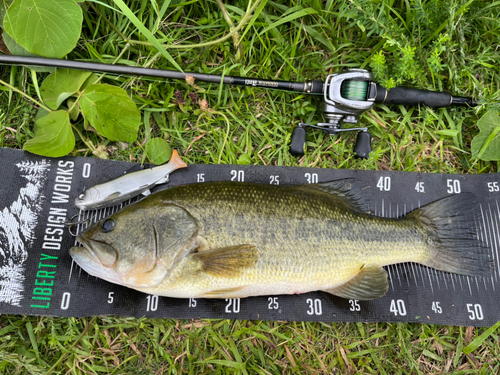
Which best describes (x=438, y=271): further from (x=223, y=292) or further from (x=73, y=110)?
(x=73, y=110)

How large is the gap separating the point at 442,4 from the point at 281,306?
3097 mm

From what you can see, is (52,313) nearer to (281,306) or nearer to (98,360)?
(98,360)

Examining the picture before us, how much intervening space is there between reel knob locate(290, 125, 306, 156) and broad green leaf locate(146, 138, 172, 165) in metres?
1.16

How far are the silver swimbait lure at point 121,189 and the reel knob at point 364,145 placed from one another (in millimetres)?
1768

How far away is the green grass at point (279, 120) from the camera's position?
2816 millimetres

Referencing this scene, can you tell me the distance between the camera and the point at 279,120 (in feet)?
10.3

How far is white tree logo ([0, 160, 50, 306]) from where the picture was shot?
269 cm

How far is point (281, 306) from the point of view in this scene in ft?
9.40

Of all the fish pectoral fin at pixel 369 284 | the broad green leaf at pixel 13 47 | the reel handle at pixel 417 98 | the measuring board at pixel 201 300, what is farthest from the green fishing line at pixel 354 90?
the broad green leaf at pixel 13 47

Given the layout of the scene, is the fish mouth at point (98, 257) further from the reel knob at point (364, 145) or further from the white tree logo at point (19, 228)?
the reel knob at point (364, 145)

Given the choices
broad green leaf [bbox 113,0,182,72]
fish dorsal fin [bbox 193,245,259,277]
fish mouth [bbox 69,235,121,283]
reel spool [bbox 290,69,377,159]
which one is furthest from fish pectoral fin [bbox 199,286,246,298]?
broad green leaf [bbox 113,0,182,72]

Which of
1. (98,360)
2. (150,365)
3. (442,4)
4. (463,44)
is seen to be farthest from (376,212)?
(98,360)

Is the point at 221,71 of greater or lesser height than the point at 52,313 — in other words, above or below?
above

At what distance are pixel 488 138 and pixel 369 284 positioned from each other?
5.96 feet
